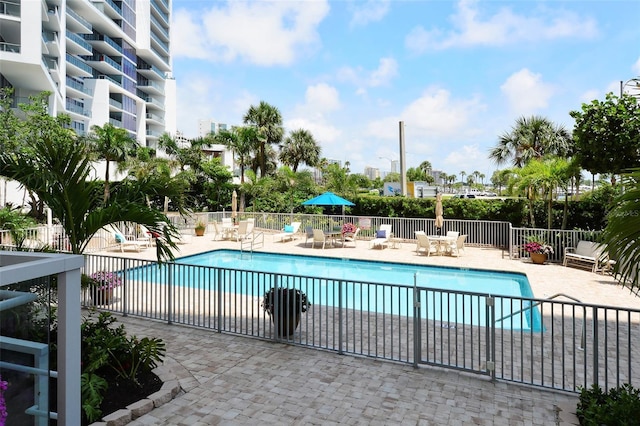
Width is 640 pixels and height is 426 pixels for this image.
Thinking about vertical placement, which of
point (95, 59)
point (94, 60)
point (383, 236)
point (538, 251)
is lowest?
point (538, 251)

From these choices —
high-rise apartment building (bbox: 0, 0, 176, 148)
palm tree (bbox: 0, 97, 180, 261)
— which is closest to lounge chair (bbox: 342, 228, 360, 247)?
palm tree (bbox: 0, 97, 180, 261)

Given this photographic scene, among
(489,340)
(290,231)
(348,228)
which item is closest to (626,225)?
(489,340)

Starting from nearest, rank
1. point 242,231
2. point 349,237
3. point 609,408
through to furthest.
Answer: point 609,408 < point 242,231 < point 349,237

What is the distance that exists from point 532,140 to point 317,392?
27.1m

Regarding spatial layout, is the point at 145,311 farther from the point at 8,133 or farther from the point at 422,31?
the point at 8,133

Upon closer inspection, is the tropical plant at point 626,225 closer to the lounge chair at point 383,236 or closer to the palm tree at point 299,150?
the lounge chair at point 383,236

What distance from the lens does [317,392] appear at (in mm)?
5316

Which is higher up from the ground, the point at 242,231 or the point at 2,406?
the point at 242,231

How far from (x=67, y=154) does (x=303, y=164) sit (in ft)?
142

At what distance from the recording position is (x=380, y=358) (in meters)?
6.47

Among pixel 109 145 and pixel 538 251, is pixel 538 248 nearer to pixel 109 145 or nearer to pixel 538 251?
pixel 538 251

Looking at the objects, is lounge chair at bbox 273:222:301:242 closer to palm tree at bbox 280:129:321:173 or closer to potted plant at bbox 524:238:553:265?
potted plant at bbox 524:238:553:265

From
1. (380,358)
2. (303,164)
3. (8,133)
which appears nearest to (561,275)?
(380,358)

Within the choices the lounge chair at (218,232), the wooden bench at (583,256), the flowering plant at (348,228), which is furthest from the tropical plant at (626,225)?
the lounge chair at (218,232)
